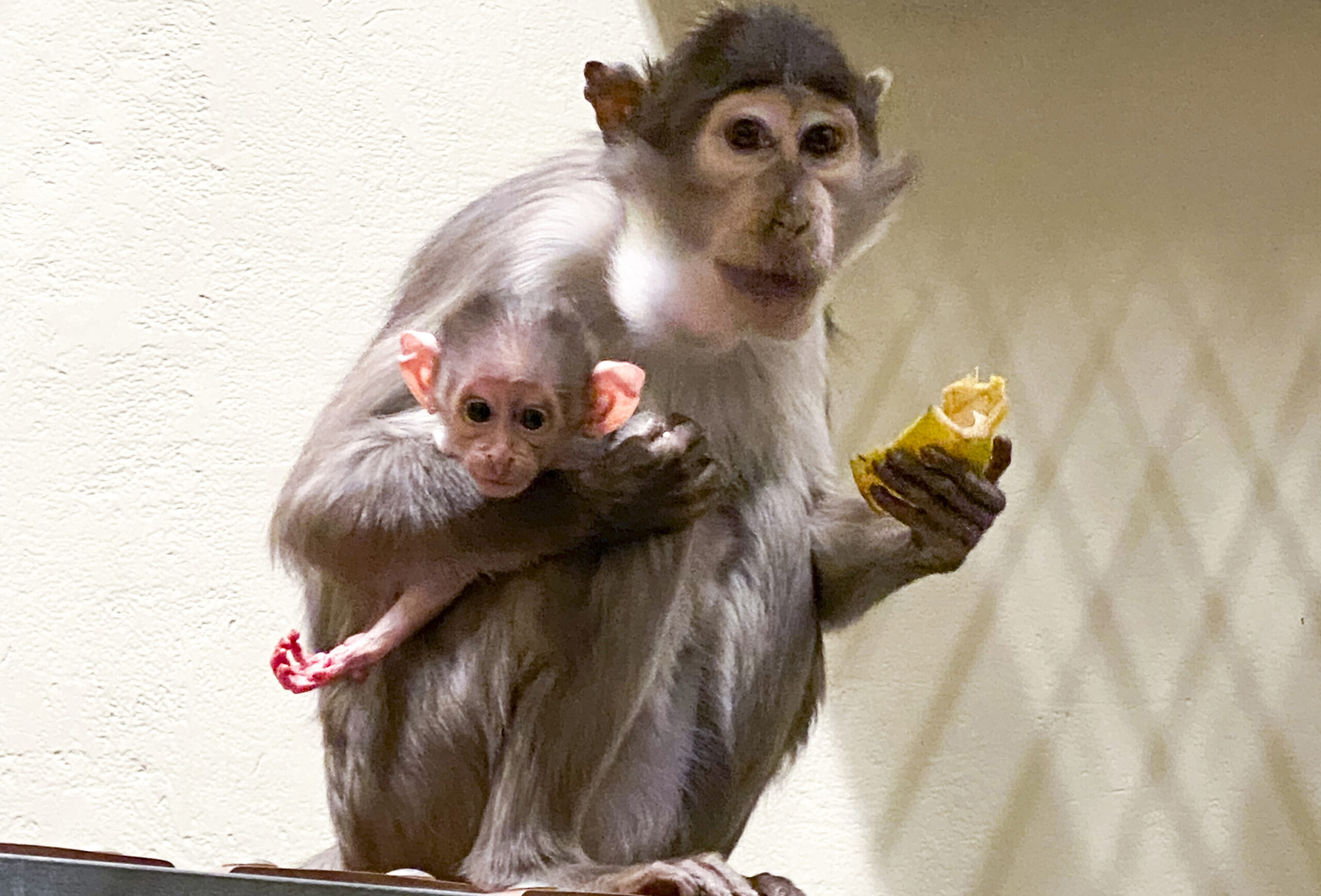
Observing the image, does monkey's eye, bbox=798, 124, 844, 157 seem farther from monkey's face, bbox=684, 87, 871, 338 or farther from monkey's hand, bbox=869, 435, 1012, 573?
monkey's hand, bbox=869, 435, 1012, 573

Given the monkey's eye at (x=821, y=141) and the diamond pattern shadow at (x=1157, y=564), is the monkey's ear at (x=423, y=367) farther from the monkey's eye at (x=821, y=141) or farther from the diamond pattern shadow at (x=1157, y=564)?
the diamond pattern shadow at (x=1157, y=564)

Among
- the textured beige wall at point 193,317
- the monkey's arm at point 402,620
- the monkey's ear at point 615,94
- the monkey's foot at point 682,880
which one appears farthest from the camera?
the textured beige wall at point 193,317

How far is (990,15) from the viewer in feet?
5.75

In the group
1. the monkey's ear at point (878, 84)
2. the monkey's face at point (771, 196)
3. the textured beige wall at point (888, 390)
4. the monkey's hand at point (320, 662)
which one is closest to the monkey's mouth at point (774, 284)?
the monkey's face at point (771, 196)

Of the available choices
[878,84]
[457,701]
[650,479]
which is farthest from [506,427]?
[878,84]

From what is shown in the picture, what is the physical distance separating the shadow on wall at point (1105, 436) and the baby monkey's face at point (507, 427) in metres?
0.45

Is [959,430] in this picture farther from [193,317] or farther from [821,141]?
[193,317]

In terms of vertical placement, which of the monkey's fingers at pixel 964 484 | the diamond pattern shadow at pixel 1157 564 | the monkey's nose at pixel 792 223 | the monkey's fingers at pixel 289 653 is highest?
the monkey's nose at pixel 792 223

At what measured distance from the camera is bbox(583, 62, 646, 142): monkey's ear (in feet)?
4.05

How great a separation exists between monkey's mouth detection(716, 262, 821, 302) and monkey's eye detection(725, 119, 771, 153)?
10cm

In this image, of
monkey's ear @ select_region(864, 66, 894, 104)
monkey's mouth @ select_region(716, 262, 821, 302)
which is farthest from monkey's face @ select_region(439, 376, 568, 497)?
monkey's ear @ select_region(864, 66, 894, 104)

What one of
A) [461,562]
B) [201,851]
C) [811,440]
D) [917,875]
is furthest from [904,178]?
[201,851]

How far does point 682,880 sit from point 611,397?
1.19ft

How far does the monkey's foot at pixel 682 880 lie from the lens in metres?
1.01
